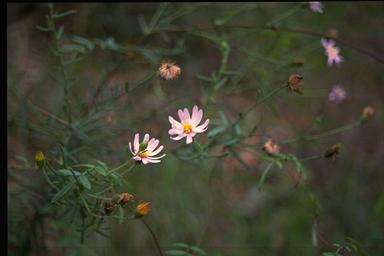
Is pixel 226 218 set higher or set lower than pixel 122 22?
lower

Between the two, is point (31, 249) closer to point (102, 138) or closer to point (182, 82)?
point (102, 138)

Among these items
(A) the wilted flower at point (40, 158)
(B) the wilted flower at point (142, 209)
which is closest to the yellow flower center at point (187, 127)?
(B) the wilted flower at point (142, 209)

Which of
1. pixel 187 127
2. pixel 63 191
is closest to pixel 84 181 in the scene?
pixel 63 191

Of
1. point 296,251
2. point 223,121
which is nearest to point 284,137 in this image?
point 296,251

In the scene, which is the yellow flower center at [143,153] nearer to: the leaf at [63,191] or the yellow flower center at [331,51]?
the leaf at [63,191]

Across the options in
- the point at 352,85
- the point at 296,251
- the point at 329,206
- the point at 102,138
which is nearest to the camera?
the point at 102,138

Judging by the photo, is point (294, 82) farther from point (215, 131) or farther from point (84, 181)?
point (84, 181)

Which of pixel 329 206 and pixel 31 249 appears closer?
pixel 31 249

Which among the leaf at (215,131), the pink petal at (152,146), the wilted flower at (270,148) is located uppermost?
the leaf at (215,131)
